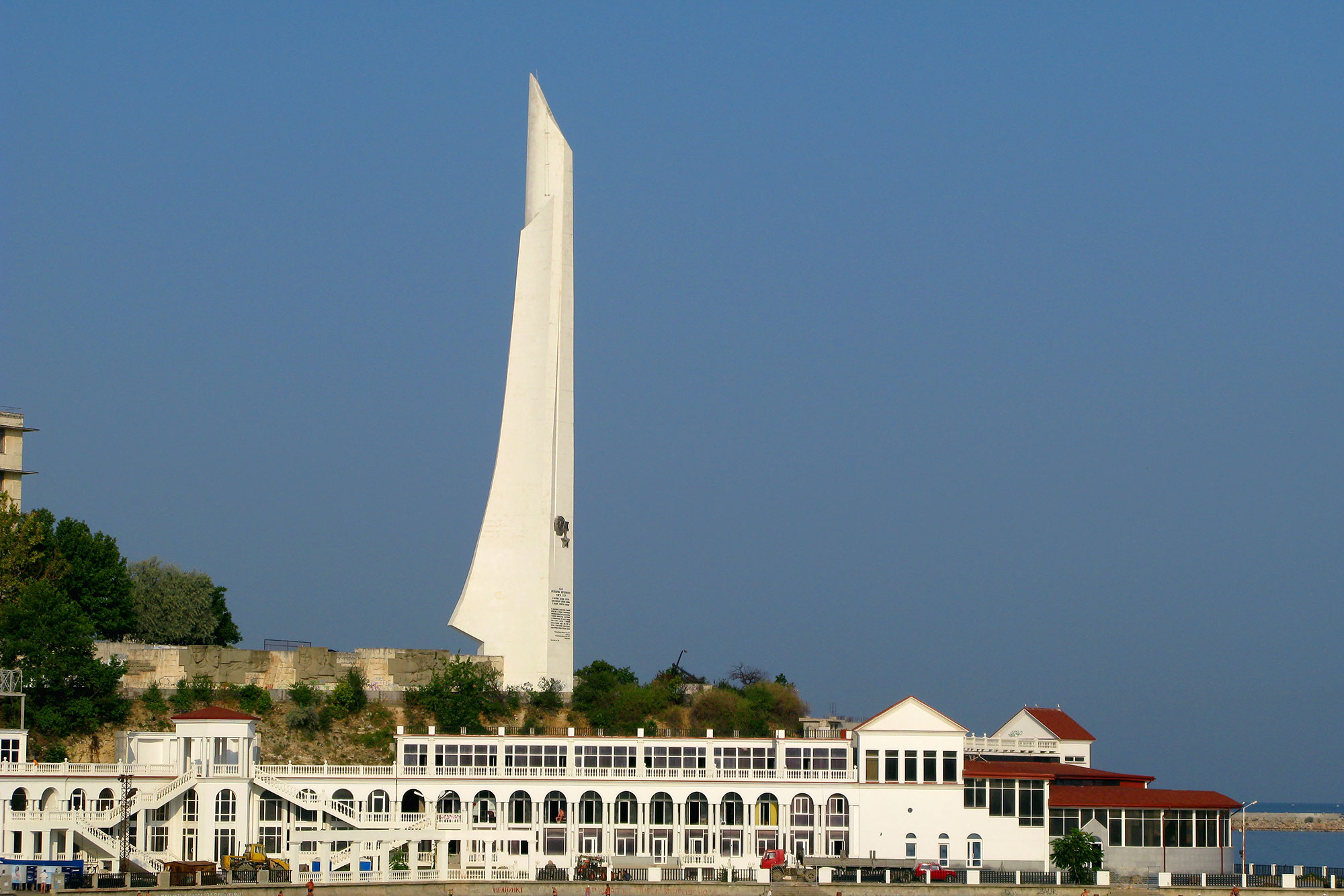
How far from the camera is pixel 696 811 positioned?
7362 centimetres

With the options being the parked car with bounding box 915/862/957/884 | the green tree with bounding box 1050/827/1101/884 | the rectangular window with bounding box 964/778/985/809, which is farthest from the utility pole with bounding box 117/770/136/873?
the green tree with bounding box 1050/827/1101/884

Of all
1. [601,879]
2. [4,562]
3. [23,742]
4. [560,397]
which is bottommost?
[601,879]

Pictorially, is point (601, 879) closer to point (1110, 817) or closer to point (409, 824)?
point (409, 824)

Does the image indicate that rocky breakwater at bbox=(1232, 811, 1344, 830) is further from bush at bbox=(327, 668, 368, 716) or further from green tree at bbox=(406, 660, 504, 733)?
bush at bbox=(327, 668, 368, 716)

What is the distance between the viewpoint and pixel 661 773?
7344 centimetres

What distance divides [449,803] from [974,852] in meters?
20.6

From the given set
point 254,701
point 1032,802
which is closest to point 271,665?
point 254,701

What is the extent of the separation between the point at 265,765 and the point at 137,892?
47.9ft

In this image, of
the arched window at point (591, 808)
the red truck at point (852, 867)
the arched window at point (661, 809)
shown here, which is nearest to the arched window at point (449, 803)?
the arched window at point (591, 808)

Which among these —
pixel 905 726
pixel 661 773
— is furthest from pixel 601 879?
pixel 905 726

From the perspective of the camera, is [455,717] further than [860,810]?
Yes

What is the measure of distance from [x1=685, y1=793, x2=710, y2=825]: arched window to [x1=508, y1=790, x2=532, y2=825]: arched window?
20.4ft

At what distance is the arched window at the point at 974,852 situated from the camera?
71.6m

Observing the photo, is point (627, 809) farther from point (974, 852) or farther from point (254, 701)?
point (254, 701)
